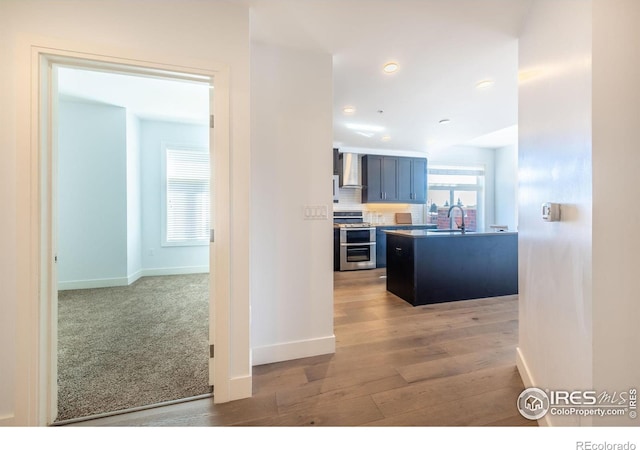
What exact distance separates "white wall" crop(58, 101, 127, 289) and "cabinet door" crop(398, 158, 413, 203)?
5388 millimetres

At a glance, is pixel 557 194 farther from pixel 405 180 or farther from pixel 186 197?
pixel 186 197

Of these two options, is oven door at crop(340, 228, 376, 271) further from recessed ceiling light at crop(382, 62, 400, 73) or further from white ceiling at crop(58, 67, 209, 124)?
white ceiling at crop(58, 67, 209, 124)

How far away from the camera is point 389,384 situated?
173cm

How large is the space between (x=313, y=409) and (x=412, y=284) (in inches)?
86.4

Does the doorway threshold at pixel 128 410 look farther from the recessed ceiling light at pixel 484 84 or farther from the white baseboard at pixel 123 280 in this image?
the recessed ceiling light at pixel 484 84

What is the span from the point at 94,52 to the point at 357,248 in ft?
15.5

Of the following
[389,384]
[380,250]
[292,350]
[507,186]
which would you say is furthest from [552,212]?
[507,186]

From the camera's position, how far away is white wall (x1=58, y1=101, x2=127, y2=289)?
384cm

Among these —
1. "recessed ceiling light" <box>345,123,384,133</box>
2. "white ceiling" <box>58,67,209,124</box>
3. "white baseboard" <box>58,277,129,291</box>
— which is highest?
"white ceiling" <box>58,67,209,124</box>

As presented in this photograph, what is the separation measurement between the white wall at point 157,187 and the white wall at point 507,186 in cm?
718

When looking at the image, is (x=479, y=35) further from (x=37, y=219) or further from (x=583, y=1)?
(x=37, y=219)

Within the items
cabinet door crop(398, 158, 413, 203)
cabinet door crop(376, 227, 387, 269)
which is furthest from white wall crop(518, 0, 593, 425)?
cabinet door crop(398, 158, 413, 203)

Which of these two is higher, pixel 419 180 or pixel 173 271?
A: pixel 419 180

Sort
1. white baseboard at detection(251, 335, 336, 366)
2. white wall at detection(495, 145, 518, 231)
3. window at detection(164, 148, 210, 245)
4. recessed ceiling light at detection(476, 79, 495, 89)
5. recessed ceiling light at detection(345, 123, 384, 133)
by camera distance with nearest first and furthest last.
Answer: white baseboard at detection(251, 335, 336, 366), recessed ceiling light at detection(476, 79, 495, 89), recessed ceiling light at detection(345, 123, 384, 133), window at detection(164, 148, 210, 245), white wall at detection(495, 145, 518, 231)
